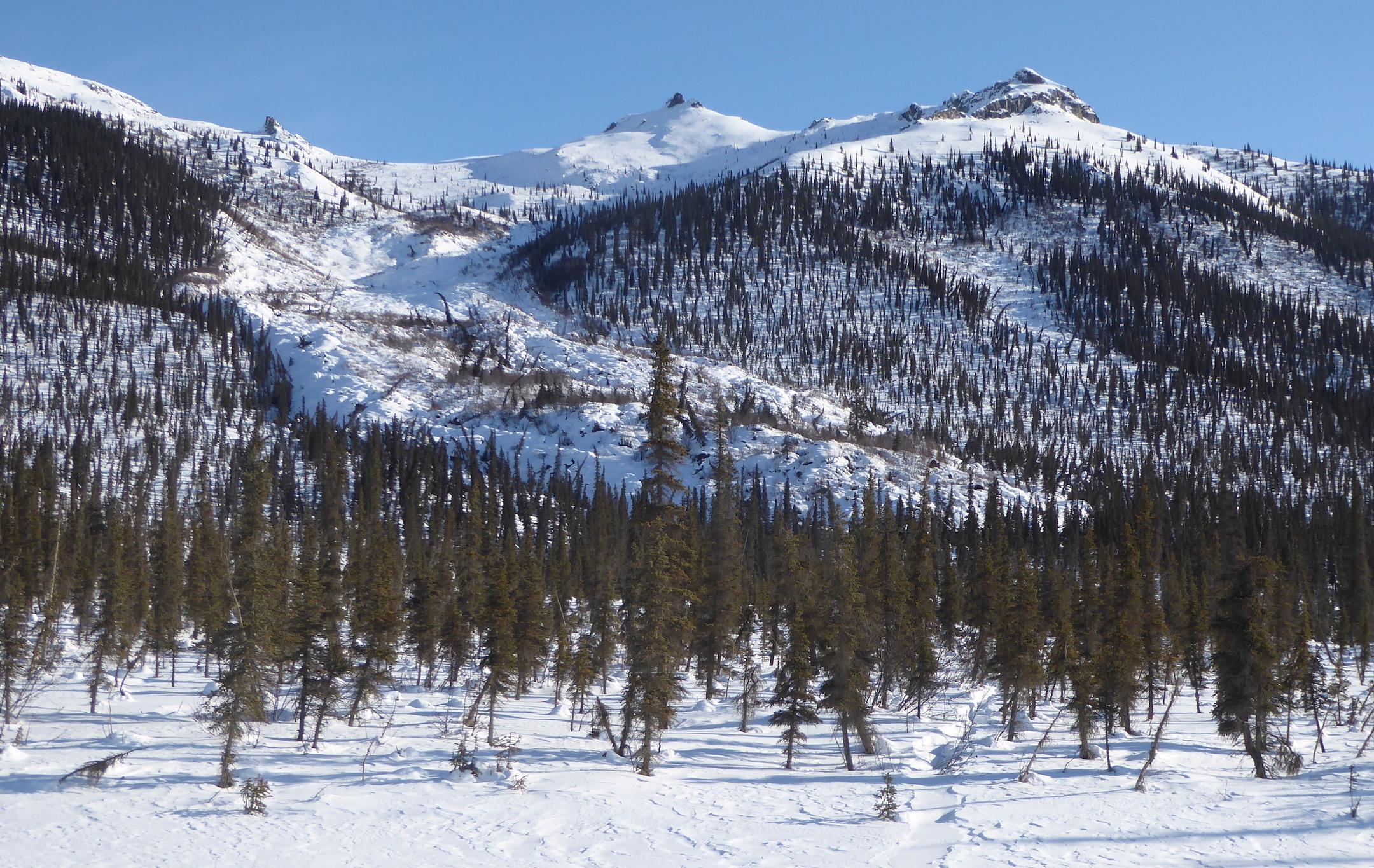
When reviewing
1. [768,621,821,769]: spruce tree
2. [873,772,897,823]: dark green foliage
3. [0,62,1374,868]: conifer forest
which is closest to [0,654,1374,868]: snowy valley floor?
[873,772,897,823]: dark green foliage

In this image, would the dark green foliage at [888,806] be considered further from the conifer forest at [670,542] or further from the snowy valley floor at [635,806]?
the snowy valley floor at [635,806]

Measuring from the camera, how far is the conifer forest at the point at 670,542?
107 feet

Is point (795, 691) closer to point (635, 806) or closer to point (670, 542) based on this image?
point (670, 542)

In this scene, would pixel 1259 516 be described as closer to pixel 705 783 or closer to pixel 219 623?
pixel 705 783

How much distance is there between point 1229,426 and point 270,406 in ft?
643

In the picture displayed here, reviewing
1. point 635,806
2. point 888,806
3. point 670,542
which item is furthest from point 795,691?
point 635,806

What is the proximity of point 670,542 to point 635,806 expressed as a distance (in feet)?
30.7

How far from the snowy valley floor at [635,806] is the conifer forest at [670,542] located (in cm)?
121

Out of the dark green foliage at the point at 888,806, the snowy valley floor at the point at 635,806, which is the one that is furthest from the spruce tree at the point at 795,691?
the dark green foliage at the point at 888,806

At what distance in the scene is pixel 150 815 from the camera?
2319 cm

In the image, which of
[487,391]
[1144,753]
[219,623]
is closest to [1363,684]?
[1144,753]

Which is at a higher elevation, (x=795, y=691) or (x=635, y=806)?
(x=795, y=691)

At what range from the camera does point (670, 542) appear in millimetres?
30562

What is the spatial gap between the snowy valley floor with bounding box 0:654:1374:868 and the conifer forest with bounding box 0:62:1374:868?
1.21 meters
